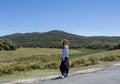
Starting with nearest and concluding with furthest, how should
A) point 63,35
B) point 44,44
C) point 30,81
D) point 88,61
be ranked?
point 30,81 → point 88,61 → point 44,44 → point 63,35

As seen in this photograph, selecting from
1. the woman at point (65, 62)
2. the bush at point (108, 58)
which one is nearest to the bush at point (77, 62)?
the bush at point (108, 58)

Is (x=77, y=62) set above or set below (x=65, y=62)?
below

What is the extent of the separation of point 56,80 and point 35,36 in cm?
10685

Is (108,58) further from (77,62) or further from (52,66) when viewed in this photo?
(52,66)

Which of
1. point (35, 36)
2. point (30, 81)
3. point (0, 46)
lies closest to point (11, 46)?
point (0, 46)

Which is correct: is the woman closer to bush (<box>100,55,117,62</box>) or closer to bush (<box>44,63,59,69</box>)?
bush (<box>44,63,59,69</box>)

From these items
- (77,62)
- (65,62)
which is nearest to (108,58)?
(77,62)

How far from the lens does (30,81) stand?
15.4 meters

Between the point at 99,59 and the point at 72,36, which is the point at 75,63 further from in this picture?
the point at 72,36

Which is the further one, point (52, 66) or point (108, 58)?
point (108, 58)

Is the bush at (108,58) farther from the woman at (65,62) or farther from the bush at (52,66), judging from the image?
the woman at (65,62)

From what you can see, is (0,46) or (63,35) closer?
(0,46)

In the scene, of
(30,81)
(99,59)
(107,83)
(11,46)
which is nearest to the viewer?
(107,83)

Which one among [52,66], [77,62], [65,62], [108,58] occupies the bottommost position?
[52,66]
